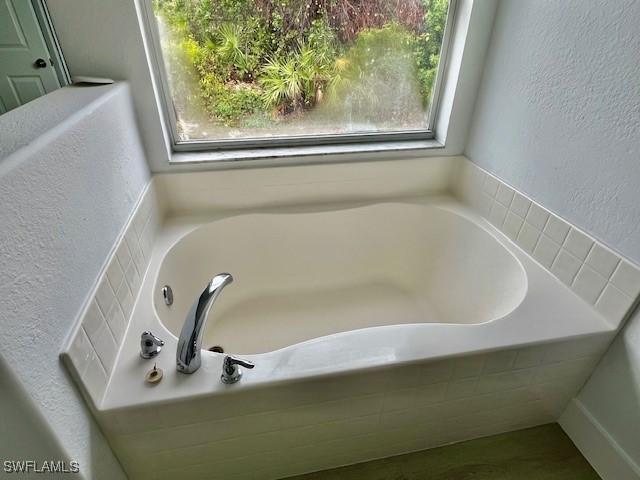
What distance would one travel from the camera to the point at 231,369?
0.87 meters

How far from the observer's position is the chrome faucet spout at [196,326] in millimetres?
811

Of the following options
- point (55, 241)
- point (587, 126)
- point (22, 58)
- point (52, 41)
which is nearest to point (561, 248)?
point (587, 126)

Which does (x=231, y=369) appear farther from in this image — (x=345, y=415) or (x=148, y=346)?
(x=345, y=415)

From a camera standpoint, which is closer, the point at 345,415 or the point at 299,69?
the point at 345,415

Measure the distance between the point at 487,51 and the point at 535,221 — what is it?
0.73 meters

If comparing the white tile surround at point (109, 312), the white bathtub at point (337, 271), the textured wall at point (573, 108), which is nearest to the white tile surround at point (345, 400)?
the white tile surround at point (109, 312)

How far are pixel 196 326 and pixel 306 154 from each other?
94cm

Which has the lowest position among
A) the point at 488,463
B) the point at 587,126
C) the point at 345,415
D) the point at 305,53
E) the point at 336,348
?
→ the point at 488,463

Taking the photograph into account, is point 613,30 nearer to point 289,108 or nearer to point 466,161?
point 466,161

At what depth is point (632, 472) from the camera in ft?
3.46

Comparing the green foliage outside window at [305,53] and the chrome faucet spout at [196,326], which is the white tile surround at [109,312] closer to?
the chrome faucet spout at [196,326]

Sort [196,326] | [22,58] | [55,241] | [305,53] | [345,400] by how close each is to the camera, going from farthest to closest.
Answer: [305,53] < [22,58] < [345,400] < [196,326] < [55,241]

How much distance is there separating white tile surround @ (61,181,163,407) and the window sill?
312 millimetres

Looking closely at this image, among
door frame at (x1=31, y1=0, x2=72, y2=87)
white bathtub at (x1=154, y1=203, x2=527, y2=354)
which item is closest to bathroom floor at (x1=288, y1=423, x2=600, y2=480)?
white bathtub at (x1=154, y1=203, x2=527, y2=354)
